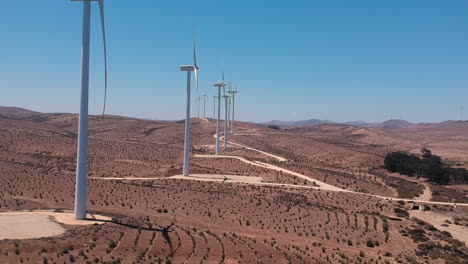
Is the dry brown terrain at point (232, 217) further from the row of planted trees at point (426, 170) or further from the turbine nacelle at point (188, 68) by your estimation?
the turbine nacelle at point (188, 68)

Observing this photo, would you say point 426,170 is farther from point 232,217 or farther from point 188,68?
→ point 232,217

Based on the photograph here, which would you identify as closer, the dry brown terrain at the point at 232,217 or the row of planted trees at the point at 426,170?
the dry brown terrain at the point at 232,217

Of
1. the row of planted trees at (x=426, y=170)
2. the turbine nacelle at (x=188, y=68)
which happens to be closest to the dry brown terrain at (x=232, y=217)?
the row of planted trees at (x=426, y=170)

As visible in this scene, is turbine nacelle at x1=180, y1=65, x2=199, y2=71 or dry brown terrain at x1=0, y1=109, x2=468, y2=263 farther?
turbine nacelle at x1=180, y1=65, x2=199, y2=71

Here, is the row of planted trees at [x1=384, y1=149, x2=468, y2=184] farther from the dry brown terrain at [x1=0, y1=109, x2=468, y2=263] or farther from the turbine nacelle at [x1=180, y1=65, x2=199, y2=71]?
the turbine nacelle at [x1=180, y1=65, x2=199, y2=71]

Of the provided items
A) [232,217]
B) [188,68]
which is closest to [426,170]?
[188,68]

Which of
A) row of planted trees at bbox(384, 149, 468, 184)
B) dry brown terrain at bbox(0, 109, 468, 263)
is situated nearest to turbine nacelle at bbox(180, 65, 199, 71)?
dry brown terrain at bbox(0, 109, 468, 263)

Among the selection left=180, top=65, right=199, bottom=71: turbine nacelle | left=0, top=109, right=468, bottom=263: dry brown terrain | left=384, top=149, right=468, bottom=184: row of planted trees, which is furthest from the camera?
left=384, top=149, right=468, bottom=184: row of planted trees

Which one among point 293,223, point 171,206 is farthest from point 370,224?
point 171,206

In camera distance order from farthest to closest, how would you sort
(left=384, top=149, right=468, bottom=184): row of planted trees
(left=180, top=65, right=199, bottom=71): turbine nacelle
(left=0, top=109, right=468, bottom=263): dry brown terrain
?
(left=384, top=149, right=468, bottom=184): row of planted trees
(left=180, top=65, right=199, bottom=71): turbine nacelle
(left=0, top=109, right=468, bottom=263): dry brown terrain
